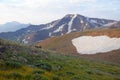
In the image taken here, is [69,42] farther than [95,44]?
Yes

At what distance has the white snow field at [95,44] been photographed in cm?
9330

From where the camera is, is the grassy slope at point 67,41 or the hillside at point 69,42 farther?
the grassy slope at point 67,41

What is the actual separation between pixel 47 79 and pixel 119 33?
83852 millimetres

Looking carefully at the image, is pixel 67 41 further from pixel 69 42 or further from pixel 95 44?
pixel 95 44

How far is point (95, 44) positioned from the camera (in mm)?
99250

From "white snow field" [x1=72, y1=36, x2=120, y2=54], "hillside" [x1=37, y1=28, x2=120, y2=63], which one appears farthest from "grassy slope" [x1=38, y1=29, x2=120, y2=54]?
"white snow field" [x1=72, y1=36, x2=120, y2=54]

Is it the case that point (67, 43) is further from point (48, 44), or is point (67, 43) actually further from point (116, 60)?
point (116, 60)

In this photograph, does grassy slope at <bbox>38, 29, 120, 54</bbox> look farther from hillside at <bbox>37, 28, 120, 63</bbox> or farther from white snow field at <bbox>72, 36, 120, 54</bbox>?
white snow field at <bbox>72, 36, 120, 54</bbox>

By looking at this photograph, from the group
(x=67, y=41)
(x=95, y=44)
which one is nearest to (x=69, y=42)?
(x=67, y=41)

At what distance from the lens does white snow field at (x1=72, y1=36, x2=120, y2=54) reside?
306 ft

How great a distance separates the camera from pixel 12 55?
98.7ft

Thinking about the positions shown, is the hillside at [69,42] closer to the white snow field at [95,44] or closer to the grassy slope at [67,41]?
the grassy slope at [67,41]

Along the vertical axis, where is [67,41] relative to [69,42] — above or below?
above

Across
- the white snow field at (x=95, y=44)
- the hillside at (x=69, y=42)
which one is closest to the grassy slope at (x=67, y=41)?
the hillside at (x=69, y=42)
